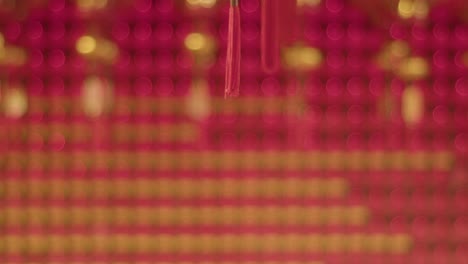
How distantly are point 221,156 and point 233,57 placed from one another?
2.09 m

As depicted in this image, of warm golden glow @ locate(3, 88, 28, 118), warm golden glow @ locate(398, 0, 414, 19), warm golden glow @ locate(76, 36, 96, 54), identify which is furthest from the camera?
warm golden glow @ locate(3, 88, 28, 118)

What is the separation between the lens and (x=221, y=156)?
3.35 m

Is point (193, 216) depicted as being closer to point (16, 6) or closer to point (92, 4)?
point (92, 4)

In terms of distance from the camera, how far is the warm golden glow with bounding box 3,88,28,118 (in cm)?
299

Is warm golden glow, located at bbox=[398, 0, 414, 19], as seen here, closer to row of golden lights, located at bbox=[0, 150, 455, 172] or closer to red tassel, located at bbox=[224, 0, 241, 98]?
red tassel, located at bbox=[224, 0, 241, 98]

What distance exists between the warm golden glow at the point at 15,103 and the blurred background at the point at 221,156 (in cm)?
3

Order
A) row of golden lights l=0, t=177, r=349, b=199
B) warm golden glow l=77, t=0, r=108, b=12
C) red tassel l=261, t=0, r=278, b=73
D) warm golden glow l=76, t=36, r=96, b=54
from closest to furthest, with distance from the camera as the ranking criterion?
red tassel l=261, t=0, r=278, b=73, warm golden glow l=77, t=0, r=108, b=12, warm golden glow l=76, t=36, r=96, b=54, row of golden lights l=0, t=177, r=349, b=199

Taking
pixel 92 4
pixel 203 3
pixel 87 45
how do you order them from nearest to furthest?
pixel 203 3, pixel 92 4, pixel 87 45

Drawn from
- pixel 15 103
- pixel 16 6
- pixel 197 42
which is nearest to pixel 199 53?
pixel 197 42

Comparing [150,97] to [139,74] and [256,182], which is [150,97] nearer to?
[139,74]

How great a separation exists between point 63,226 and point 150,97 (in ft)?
2.89

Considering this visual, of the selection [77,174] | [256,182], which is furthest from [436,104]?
[77,174]

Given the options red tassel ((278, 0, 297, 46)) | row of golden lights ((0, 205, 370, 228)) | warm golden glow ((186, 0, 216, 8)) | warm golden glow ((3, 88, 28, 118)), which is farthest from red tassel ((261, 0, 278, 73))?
row of golden lights ((0, 205, 370, 228))

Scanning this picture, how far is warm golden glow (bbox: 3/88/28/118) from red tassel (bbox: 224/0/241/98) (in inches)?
77.7
